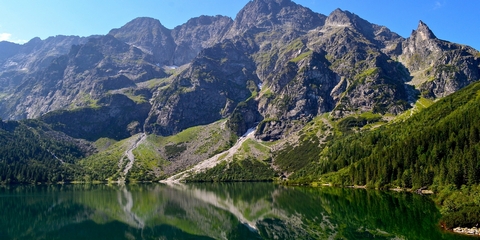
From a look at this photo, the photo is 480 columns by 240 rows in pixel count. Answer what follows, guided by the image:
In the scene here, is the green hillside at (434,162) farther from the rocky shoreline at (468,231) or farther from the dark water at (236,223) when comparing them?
the rocky shoreline at (468,231)

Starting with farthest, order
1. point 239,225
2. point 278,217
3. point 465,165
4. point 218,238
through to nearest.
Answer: point 465,165
point 278,217
point 239,225
point 218,238

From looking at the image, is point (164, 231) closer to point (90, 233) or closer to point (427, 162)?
point (90, 233)

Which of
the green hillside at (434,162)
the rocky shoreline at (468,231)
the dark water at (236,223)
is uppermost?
the green hillside at (434,162)

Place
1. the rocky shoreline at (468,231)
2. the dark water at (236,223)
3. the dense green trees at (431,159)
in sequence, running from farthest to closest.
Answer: the dense green trees at (431,159) < the dark water at (236,223) < the rocky shoreline at (468,231)

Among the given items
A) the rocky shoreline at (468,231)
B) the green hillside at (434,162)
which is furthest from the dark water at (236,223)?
the green hillside at (434,162)

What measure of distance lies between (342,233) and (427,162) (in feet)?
274

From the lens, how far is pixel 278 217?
2778 inches

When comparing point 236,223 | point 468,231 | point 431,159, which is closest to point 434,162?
point 431,159

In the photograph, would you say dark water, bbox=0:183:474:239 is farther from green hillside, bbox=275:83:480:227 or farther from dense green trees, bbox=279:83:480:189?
dense green trees, bbox=279:83:480:189

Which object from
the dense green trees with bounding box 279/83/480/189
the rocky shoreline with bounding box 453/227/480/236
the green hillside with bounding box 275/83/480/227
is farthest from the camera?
the dense green trees with bounding box 279/83/480/189

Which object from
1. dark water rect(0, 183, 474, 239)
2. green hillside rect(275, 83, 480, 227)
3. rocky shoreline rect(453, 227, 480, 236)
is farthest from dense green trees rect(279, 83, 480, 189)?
rocky shoreline rect(453, 227, 480, 236)

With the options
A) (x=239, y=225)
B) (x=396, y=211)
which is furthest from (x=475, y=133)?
(x=239, y=225)

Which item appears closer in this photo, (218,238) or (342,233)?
(342,233)

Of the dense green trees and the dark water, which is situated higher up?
the dense green trees
